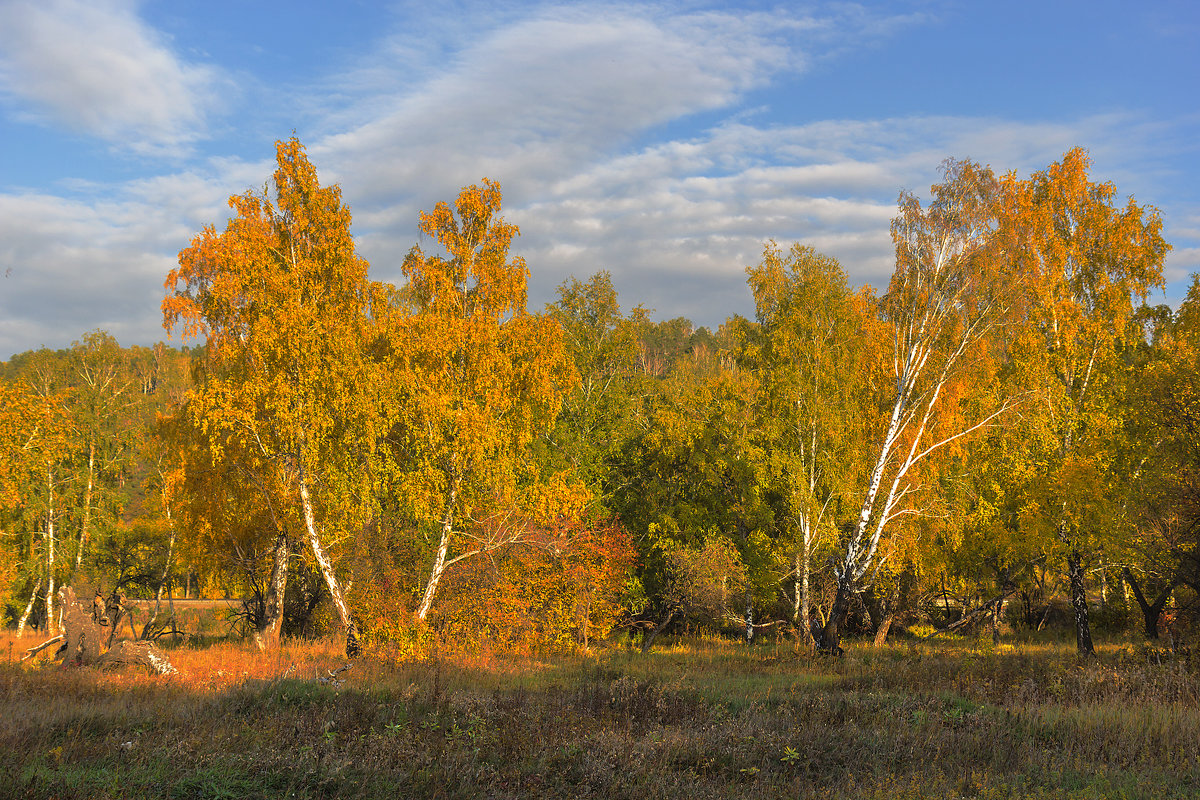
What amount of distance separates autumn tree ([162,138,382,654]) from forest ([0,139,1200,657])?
94mm

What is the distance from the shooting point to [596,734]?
33.0 ft

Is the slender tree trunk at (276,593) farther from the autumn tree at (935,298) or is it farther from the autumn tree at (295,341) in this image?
the autumn tree at (935,298)

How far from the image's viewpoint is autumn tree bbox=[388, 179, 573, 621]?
19.0 m

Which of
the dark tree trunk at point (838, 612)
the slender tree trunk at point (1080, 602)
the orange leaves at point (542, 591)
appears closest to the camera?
the dark tree trunk at point (838, 612)

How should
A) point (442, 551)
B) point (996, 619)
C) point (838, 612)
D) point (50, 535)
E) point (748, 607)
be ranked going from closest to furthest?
point (442, 551) < point (838, 612) < point (748, 607) < point (996, 619) < point (50, 535)

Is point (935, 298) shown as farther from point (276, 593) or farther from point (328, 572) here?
point (276, 593)

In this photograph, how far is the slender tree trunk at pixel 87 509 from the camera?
35.9m

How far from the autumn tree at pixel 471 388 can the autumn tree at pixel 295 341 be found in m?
1.26

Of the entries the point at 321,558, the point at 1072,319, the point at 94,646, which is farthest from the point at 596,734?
the point at 1072,319

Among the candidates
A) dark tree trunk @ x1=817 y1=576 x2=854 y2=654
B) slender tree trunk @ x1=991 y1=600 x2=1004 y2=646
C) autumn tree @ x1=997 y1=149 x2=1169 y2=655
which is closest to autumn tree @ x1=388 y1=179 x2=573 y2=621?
dark tree trunk @ x1=817 y1=576 x2=854 y2=654

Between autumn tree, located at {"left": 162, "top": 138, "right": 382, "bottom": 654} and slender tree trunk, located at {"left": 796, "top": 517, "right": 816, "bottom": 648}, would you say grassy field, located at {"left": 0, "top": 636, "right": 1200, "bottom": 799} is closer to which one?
autumn tree, located at {"left": 162, "top": 138, "right": 382, "bottom": 654}

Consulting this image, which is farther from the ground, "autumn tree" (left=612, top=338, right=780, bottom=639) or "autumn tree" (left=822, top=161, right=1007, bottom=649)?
"autumn tree" (left=822, top=161, right=1007, bottom=649)

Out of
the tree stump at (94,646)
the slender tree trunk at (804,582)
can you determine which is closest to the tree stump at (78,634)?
the tree stump at (94,646)

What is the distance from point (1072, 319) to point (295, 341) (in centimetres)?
2471
